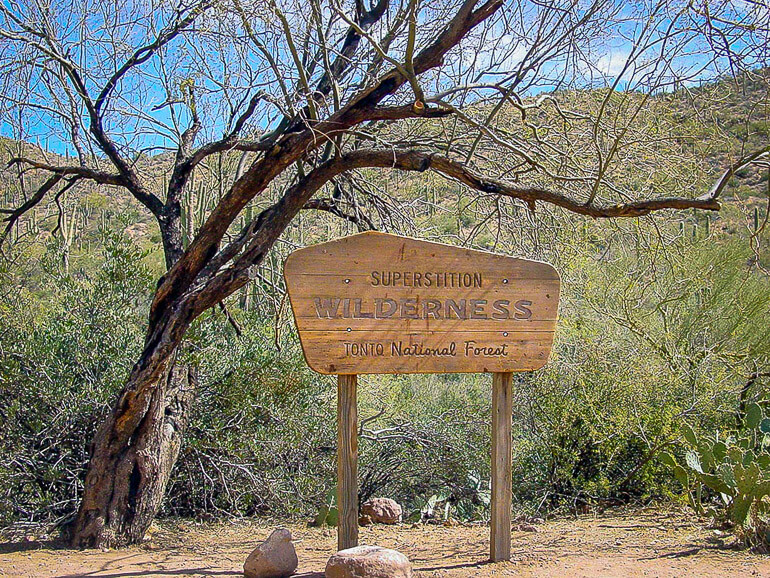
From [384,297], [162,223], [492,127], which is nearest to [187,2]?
[162,223]

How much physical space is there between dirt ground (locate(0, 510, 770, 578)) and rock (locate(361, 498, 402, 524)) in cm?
22

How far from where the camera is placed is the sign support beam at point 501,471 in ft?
15.1

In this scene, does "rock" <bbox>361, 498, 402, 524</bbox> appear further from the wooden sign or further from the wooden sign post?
the wooden sign

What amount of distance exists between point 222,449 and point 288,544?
115 inches

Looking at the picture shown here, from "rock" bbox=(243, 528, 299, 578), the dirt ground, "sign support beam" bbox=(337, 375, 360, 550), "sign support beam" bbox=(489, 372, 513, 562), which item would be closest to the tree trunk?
the dirt ground

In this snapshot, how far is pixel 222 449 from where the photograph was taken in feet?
23.5

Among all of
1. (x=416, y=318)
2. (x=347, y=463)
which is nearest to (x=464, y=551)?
(x=347, y=463)

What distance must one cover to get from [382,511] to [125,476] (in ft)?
7.60

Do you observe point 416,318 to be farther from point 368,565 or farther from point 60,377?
point 60,377

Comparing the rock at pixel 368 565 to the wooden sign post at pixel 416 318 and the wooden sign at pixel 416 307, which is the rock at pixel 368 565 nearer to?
the wooden sign post at pixel 416 318

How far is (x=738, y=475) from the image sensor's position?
16.4 feet

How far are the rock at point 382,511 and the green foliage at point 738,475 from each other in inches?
95.0

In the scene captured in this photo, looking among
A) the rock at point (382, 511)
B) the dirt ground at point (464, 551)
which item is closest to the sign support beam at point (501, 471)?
the dirt ground at point (464, 551)

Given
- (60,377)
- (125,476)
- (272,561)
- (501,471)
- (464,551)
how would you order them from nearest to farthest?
(272,561) < (501,471) < (464,551) < (125,476) < (60,377)
